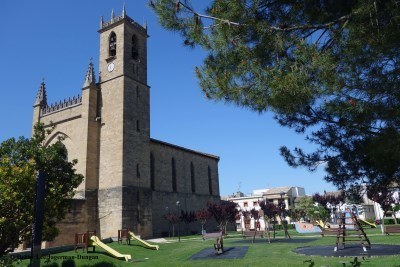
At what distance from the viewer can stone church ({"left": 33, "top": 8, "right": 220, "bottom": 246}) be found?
94.3 ft

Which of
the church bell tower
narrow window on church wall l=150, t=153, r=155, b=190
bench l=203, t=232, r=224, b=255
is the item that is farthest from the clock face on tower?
bench l=203, t=232, r=224, b=255

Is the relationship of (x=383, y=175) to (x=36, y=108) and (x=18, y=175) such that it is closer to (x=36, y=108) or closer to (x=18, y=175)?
(x=18, y=175)

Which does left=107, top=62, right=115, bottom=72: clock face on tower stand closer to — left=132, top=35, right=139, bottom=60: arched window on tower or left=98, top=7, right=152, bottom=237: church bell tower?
left=98, top=7, right=152, bottom=237: church bell tower

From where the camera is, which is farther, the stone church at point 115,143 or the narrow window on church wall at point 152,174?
the narrow window on church wall at point 152,174

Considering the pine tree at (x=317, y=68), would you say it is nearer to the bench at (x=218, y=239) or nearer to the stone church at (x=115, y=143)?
the bench at (x=218, y=239)

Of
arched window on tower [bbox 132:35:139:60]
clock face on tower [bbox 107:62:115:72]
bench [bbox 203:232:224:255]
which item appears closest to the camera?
bench [bbox 203:232:224:255]

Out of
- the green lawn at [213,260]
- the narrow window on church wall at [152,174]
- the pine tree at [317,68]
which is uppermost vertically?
the narrow window on church wall at [152,174]

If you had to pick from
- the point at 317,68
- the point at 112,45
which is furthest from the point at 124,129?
the point at 317,68

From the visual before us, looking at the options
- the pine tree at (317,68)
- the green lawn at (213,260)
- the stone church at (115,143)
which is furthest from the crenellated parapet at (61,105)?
the pine tree at (317,68)

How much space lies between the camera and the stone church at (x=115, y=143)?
28.8 meters

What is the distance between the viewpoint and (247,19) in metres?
A: 6.61

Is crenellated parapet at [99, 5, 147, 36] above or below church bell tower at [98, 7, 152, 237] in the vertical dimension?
above

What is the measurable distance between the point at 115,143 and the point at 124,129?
4.47 ft

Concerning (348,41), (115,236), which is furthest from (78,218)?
(348,41)
